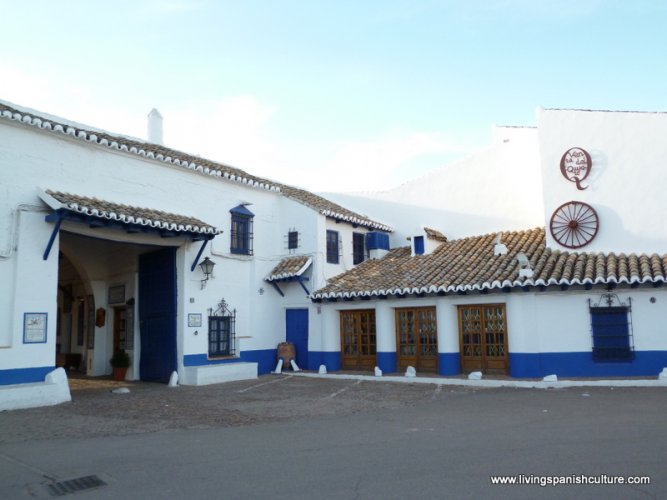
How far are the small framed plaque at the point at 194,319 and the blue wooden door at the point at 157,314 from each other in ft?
1.38

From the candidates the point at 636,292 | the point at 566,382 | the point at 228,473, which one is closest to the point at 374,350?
the point at 566,382

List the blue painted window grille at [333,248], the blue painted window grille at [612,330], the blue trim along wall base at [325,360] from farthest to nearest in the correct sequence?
the blue painted window grille at [333,248] → the blue trim along wall base at [325,360] → the blue painted window grille at [612,330]

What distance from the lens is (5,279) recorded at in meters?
11.4

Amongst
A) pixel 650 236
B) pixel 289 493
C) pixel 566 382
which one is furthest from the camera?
pixel 650 236

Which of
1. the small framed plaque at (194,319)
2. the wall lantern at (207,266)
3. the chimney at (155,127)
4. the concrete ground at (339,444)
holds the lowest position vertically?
the concrete ground at (339,444)

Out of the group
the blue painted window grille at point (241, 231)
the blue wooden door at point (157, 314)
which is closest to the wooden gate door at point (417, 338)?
the blue painted window grille at point (241, 231)

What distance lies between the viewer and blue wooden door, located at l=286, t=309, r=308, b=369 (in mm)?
17903

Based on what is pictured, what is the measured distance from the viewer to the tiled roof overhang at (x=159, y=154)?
12070mm

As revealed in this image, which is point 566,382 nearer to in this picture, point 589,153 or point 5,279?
point 589,153

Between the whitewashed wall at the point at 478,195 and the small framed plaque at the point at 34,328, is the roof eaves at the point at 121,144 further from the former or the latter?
the whitewashed wall at the point at 478,195

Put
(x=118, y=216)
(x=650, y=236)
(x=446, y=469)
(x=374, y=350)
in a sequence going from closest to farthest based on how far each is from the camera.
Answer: (x=446, y=469)
(x=118, y=216)
(x=650, y=236)
(x=374, y=350)

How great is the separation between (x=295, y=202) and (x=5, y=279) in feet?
29.7

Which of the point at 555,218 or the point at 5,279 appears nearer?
the point at 5,279

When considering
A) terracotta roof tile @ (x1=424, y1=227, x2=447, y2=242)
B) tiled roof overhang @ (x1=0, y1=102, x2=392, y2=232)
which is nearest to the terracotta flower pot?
tiled roof overhang @ (x1=0, y1=102, x2=392, y2=232)
